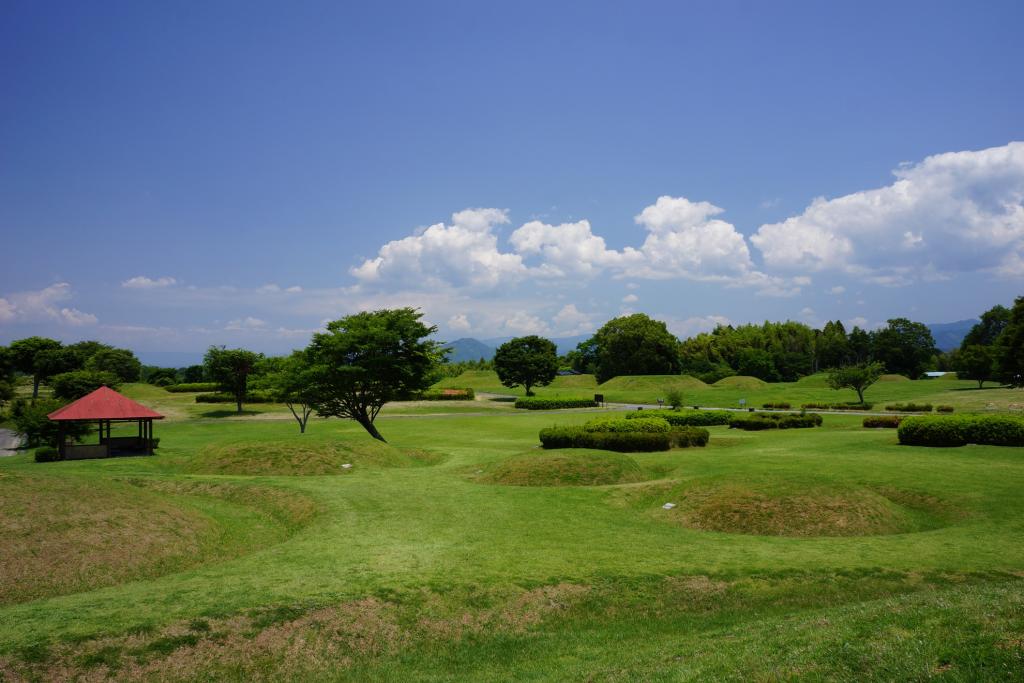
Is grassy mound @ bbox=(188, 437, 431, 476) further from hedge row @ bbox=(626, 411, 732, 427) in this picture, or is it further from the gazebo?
hedge row @ bbox=(626, 411, 732, 427)

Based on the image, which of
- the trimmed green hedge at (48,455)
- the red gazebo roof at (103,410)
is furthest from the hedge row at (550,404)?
the trimmed green hedge at (48,455)

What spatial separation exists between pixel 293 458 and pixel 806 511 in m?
17.7

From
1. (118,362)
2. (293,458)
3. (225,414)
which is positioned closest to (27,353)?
(118,362)

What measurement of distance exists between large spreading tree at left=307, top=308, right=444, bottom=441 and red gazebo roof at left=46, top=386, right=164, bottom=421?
26.4 feet

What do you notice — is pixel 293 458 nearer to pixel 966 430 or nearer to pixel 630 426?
pixel 630 426

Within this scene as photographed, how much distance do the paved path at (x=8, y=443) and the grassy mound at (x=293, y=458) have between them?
60.9 feet

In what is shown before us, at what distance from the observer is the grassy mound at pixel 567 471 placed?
20750 millimetres

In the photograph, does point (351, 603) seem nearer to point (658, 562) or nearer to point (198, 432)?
point (658, 562)

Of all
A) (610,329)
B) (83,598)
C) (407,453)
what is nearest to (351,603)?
(83,598)

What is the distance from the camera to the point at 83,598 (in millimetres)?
10344

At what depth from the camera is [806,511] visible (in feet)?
50.7

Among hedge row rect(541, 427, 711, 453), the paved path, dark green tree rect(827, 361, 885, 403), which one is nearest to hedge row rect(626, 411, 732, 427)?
hedge row rect(541, 427, 711, 453)

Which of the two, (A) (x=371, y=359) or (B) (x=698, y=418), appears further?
(B) (x=698, y=418)

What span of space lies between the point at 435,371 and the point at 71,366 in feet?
223
